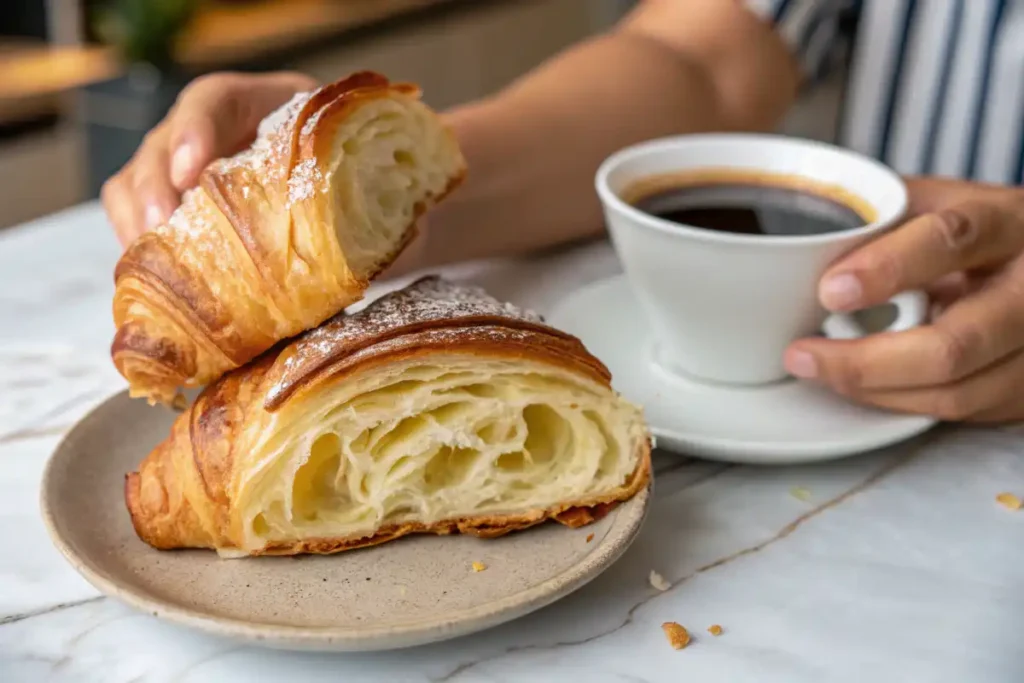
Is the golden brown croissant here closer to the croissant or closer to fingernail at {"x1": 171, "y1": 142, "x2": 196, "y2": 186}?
the croissant

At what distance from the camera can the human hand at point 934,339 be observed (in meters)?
0.85

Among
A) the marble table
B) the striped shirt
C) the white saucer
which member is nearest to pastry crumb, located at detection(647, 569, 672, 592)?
the marble table

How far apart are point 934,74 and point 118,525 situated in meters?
1.30

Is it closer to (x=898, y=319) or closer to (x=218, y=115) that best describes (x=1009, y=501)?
(x=898, y=319)

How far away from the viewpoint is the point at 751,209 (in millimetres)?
996

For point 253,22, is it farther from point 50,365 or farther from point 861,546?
point 861,546

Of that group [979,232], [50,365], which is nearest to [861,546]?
[979,232]

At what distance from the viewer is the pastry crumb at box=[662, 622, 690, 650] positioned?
2.16 ft

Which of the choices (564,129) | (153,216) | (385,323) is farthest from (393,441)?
(564,129)

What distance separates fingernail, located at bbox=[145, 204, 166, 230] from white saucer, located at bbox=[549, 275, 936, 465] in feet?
1.20

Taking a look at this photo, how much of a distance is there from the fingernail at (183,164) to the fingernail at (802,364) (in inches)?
20.3

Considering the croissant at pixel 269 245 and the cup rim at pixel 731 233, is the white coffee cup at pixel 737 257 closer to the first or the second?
the cup rim at pixel 731 233

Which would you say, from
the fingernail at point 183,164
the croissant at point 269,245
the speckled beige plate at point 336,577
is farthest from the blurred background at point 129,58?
the speckled beige plate at point 336,577

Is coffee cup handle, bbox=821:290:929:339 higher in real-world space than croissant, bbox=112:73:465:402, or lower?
lower
